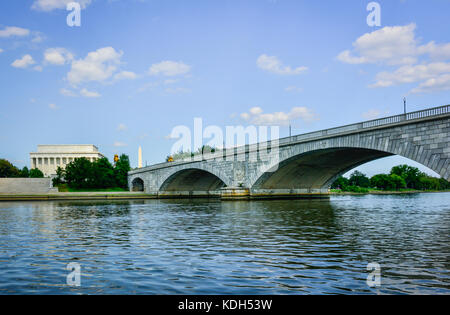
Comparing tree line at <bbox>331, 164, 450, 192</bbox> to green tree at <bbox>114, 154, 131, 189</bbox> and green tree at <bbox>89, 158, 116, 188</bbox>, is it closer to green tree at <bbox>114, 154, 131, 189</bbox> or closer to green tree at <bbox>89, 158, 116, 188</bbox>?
green tree at <bbox>114, 154, 131, 189</bbox>

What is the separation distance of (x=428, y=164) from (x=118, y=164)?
2921 inches

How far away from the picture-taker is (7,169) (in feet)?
328

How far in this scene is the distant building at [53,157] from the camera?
121 metres

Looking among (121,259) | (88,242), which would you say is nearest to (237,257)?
(121,259)

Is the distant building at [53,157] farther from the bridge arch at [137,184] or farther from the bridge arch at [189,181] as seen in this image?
the bridge arch at [189,181]

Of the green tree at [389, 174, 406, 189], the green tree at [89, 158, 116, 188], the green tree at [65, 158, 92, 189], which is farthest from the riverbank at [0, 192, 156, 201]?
the green tree at [389, 174, 406, 189]

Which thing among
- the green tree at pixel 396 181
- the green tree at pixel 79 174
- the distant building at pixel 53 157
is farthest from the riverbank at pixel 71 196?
the green tree at pixel 396 181

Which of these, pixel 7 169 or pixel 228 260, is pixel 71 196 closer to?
pixel 7 169

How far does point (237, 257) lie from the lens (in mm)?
11352

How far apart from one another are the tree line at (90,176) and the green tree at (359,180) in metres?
82.5

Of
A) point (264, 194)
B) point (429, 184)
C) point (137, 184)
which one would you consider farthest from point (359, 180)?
point (264, 194)

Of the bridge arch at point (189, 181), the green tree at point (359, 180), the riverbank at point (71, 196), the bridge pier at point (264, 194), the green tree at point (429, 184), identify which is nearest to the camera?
the bridge pier at point (264, 194)

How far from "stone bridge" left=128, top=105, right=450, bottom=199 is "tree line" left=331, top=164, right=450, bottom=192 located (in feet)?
198
